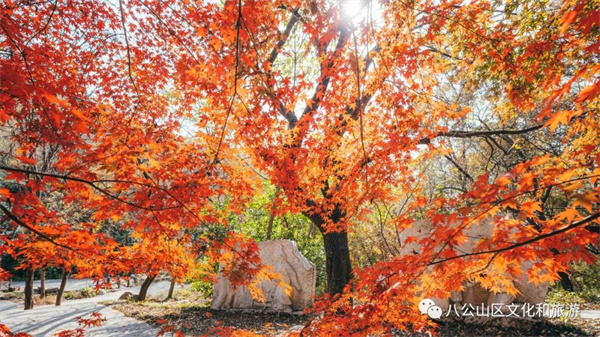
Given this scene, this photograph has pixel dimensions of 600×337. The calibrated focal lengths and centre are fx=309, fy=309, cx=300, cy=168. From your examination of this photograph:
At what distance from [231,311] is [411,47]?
779cm

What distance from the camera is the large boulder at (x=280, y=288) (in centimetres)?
801

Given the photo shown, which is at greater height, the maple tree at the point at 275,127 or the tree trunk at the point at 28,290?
the maple tree at the point at 275,127

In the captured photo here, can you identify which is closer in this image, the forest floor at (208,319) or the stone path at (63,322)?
the stone path at (63,322)

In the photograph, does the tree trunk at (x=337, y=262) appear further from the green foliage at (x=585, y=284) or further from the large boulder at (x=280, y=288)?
the green foliage at (x=585, y=284)

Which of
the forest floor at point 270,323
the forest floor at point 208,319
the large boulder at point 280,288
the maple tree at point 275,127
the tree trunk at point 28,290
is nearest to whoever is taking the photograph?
the maple tree at point 275,127

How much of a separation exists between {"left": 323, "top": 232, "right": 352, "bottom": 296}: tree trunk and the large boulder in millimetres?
2199

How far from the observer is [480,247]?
74.7 inches

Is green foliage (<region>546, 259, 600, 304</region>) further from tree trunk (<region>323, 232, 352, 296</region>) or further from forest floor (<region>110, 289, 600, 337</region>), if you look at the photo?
tree trunk (<region>323, 232, 352, 296</region>)

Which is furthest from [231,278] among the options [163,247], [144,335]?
[144,335]

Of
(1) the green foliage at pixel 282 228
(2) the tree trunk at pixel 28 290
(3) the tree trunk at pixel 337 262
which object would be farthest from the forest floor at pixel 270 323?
(1) the green foliage at pixel 282 228

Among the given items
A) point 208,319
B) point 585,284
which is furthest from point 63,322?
point 585,284

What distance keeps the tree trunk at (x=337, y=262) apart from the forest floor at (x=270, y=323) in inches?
48.8

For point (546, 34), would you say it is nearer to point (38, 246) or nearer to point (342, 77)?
point (342, 77)

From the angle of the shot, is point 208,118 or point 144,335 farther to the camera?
point 144,335
